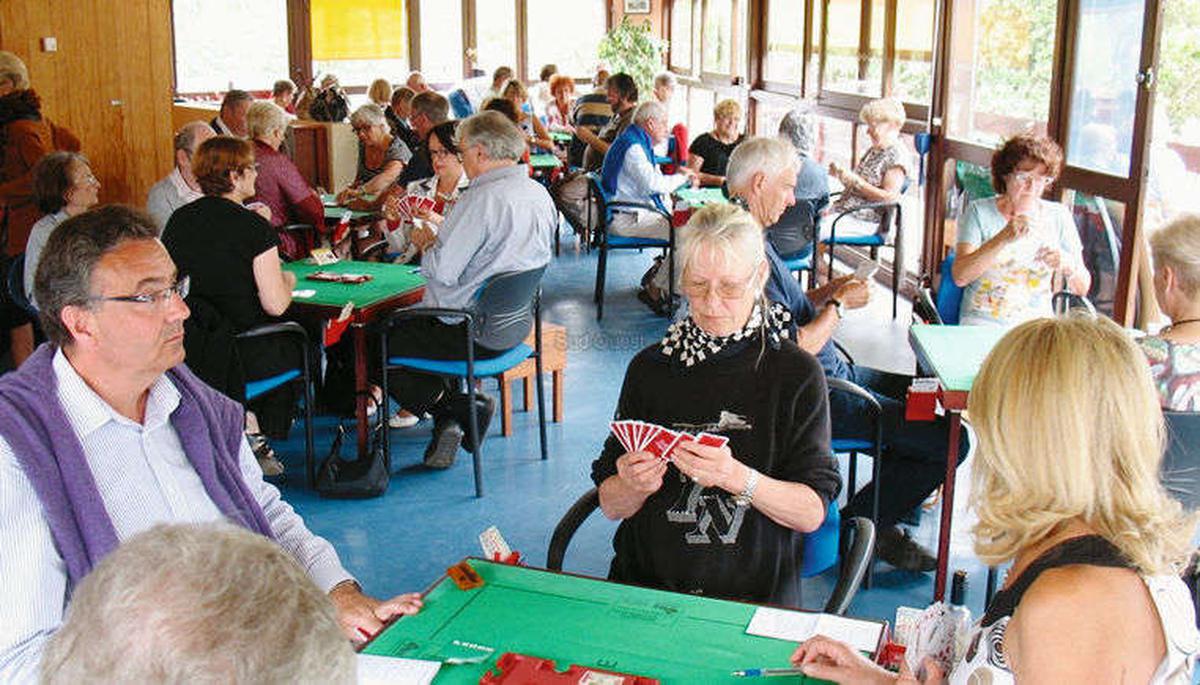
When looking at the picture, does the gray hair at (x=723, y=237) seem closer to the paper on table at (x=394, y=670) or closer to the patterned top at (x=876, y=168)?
the paper on table at (x=394, y=670)

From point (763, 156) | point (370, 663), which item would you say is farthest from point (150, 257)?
point (763, 156)

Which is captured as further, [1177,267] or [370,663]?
[1177,267]

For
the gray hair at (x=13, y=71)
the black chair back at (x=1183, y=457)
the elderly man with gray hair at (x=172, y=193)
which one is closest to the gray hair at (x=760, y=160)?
the black chair back at (x=1183, y=457)

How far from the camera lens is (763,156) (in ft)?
13.9

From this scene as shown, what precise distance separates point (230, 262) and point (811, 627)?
3118 millimetres

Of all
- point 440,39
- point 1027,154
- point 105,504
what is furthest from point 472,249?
point 440,39

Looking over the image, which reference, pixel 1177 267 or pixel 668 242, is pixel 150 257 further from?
pixel 668 242

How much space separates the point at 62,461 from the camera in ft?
6.73

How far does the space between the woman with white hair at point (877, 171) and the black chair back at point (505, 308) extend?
3341mm

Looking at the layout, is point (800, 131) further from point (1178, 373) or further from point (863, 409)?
point (1178, 373)

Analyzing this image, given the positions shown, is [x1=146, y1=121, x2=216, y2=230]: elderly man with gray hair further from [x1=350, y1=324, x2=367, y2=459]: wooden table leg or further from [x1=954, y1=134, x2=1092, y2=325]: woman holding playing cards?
[x1=954, y1=134, x2=1092, y2=325]: woman holding playing cards

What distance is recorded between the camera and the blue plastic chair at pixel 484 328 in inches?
192

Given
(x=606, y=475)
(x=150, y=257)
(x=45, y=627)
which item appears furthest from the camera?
(x=606, y=475)

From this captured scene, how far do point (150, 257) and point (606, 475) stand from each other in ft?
3.55
